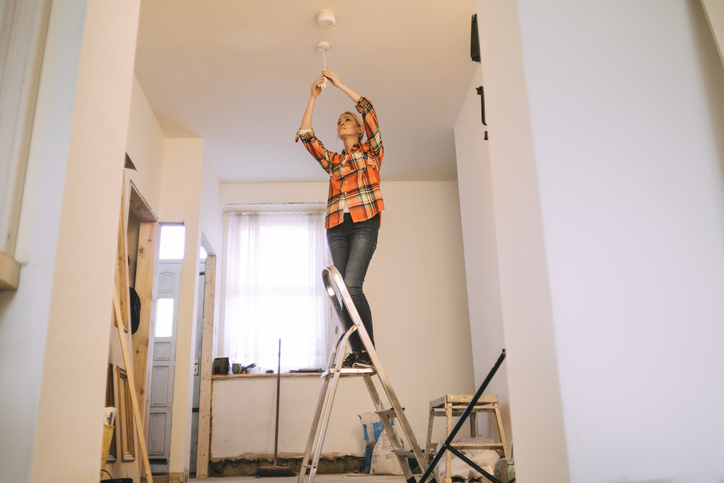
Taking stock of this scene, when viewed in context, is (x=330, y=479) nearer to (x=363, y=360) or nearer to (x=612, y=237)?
(x=363, y=360)

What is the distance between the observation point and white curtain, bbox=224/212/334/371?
6.02 metres

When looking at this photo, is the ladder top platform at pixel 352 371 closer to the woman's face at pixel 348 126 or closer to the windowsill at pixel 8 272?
the woman's face at pixel 348 126

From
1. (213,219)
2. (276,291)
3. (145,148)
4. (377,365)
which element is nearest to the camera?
(377,365)

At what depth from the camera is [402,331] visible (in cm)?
606

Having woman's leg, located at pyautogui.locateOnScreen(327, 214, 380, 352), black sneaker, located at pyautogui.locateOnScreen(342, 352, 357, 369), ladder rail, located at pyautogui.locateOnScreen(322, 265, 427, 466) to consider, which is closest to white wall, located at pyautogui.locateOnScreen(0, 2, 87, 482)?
ladder rail, located at pyautogui.locateOnScreen(322, 265, 427, 466)

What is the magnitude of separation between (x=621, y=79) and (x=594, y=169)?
241 mm

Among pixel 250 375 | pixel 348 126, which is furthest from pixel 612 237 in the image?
pixel 250 375

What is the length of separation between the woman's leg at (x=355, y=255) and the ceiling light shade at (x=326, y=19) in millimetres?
1342

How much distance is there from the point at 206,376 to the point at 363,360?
10.8 ft

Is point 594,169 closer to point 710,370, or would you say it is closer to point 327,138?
point 710,370

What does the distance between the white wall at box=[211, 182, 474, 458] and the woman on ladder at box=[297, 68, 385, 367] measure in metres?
2.85

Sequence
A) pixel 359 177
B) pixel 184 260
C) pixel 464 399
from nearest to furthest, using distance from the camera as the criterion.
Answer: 1. pixel 359 177
2. pixel 464 399
3. pixel 184 260

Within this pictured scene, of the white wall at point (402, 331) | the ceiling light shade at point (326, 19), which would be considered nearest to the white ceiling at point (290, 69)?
the ceiling light shade at point (326, 19)

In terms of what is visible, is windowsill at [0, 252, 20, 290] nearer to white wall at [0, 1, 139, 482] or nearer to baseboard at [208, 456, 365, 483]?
white wall at [0, 1, 139, 482]
